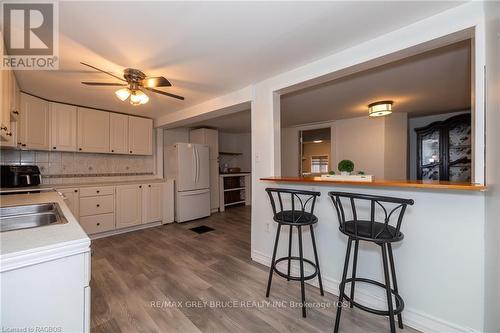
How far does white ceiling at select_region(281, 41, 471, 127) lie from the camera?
2.12m

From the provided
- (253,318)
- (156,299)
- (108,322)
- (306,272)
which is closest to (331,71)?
(306,272)

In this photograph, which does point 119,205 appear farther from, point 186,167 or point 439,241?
point 439,241

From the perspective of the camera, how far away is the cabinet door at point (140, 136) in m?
4.09

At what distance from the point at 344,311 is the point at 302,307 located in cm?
38

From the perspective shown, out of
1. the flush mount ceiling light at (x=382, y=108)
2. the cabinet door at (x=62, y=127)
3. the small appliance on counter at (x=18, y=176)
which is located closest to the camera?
the small appliance on counter at (x=18, y=176)

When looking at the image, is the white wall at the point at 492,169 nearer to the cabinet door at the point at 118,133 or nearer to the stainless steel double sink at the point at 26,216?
the stainless steel double sink at the point at 26,216

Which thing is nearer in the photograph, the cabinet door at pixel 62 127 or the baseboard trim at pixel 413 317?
the baseboard trim at pixel 413 317

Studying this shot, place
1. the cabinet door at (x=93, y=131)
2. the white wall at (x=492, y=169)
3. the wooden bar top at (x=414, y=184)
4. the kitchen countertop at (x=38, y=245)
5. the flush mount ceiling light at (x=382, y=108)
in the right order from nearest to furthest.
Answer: the kitchen countertop at (x=38, y=245), the white wall at (x=492, y=169), the wooden bar top at (x=414, y=184), the flush mount ceiling light at (x=382, y=108), the cabinet door at (x=93, y=131)

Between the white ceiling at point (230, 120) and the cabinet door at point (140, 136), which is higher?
the white ceiling at point (230, 120)

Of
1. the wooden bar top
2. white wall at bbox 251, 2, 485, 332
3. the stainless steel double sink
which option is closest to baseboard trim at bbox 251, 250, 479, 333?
white wall at bbox 251, 2, 485, 332

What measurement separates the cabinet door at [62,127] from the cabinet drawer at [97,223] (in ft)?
3.80

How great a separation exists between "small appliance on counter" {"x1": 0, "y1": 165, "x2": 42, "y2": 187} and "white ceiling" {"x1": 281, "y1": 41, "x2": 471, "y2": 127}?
3.69 metres

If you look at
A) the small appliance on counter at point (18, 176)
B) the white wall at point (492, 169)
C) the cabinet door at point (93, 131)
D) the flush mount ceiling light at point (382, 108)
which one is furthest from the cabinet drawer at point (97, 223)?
the flush mount ceiling light at point (382, 108)

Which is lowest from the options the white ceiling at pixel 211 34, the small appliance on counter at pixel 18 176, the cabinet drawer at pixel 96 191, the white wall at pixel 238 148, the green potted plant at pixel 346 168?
the cabinet drawer at pixel 96 191
